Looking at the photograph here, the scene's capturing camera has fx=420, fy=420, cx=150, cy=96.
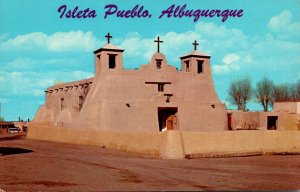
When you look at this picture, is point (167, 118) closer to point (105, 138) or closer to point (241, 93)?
point (105, 138)

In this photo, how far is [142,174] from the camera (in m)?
14.7

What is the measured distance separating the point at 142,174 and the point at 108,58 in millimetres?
19227

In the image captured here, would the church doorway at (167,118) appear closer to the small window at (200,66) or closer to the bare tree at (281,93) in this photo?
the small window at (200,66)

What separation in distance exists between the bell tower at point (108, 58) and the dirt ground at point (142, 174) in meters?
13.7

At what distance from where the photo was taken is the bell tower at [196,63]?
36.1 meters

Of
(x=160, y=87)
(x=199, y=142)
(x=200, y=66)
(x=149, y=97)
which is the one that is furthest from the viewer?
(x=200, y=66)

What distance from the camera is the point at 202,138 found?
71.2ft

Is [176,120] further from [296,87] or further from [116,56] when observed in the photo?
[296,87]

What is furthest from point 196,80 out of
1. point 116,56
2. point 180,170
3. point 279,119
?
point 180,170

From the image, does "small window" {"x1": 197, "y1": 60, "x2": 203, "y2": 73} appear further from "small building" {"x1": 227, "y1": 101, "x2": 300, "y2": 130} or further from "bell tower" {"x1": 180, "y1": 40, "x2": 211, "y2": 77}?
"small building" {"x1": 227, "y1": 101, "x2": 300, "y2": 130}

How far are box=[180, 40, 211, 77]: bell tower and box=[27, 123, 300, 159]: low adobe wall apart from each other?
12.4 metres

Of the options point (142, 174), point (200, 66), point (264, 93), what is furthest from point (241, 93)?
point (142, 174)

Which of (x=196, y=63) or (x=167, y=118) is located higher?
(x=196, y=63)

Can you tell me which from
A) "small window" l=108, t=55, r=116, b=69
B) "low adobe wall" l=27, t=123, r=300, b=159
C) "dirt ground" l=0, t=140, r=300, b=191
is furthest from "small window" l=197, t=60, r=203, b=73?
"dirt ground" l=0, t=140, r=300, b=191
